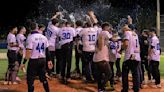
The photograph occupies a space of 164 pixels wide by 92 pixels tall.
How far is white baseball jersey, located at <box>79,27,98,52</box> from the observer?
15.9 metres

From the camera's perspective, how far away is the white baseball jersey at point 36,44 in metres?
13.9

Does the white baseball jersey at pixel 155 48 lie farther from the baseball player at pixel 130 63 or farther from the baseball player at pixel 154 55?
the baseball player at pixel 130 63

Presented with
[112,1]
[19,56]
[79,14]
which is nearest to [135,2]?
[112,1]

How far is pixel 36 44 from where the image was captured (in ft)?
45.8

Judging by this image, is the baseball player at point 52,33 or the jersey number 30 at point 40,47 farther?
the baseball player at point 52,33

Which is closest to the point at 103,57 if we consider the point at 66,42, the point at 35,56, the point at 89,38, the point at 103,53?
the point at 103,53

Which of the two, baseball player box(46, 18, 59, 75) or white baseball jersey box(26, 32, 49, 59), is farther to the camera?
baseball player box(46, 18, 59, 75)

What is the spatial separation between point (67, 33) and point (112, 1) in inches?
1666

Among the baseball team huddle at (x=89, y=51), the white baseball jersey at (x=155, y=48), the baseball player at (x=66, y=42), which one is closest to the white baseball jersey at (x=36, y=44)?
the baseball team huddle at (x=89, y=51)

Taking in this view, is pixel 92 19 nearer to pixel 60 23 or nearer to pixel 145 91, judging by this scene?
pixel 60 23

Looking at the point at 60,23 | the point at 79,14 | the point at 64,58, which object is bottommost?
the point at 64,58

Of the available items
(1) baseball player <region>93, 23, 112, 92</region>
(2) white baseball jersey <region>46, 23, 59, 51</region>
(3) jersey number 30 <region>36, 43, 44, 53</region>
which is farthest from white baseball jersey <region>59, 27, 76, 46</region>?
(3) jersey number 30 <region>36, 43, 44, 53</region>

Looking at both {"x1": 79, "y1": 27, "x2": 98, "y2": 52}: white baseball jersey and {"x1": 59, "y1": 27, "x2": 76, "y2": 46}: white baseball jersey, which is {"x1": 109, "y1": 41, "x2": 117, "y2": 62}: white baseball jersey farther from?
{"x1": 59, "y1": 27, "x2": 76, "y2": 46}: white baseball jersey

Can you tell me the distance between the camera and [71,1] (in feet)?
229
